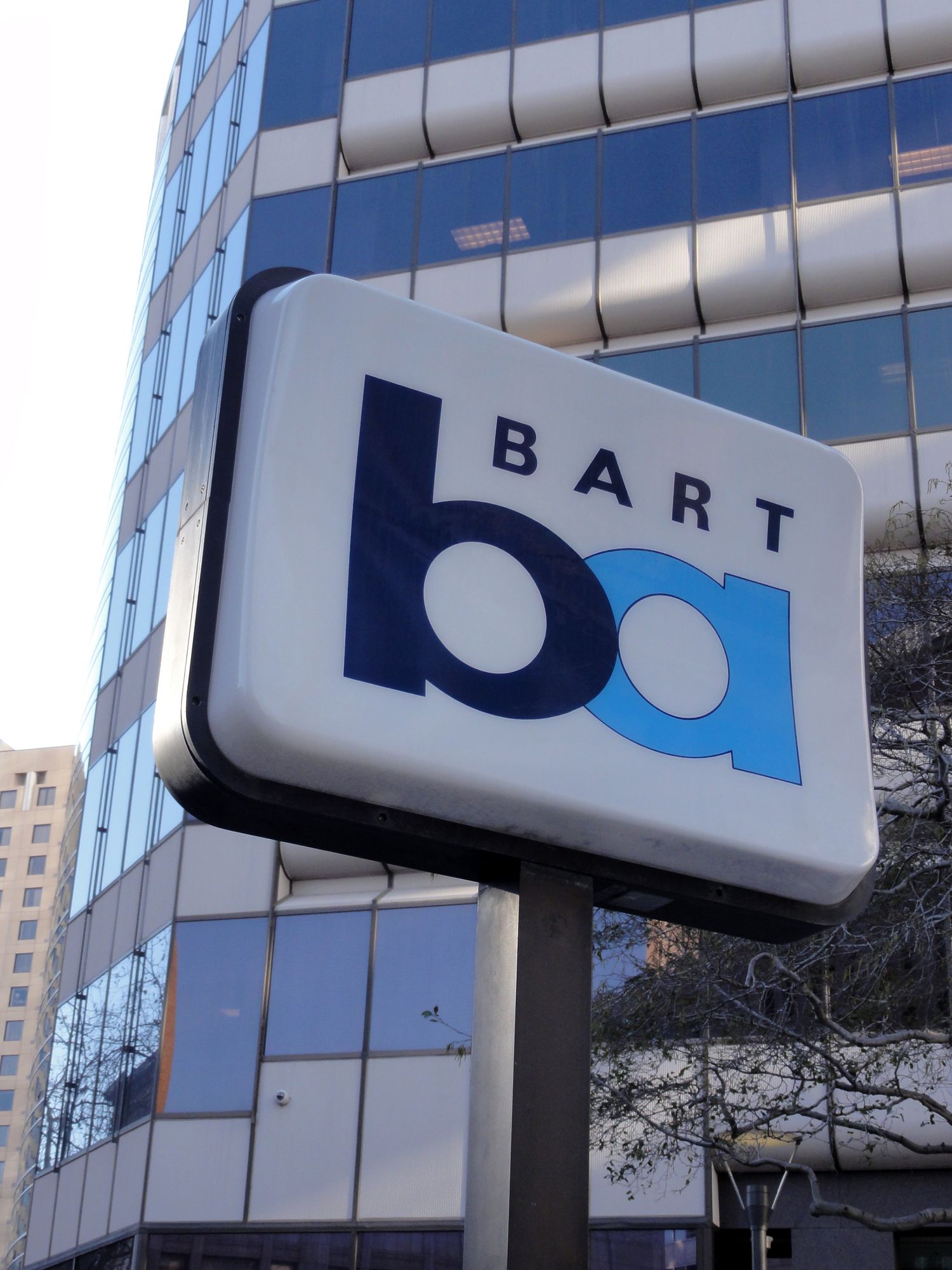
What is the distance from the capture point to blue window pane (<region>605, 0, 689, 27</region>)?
73.6 ft

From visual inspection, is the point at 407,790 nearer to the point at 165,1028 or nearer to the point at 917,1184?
the point at 917,1184

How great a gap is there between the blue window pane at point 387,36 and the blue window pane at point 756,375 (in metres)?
7.46

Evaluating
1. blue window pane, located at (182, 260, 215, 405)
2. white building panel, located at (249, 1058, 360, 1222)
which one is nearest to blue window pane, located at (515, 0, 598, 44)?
blue window pane, located at (182, 260, 215, 405)

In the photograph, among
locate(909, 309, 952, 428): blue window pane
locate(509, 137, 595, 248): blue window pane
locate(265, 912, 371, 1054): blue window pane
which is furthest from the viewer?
locate(509, 137, 595, 248): blue window pane

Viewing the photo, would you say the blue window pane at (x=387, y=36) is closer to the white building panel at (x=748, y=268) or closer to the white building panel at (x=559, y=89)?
the white building panel at (x=559, y=89)

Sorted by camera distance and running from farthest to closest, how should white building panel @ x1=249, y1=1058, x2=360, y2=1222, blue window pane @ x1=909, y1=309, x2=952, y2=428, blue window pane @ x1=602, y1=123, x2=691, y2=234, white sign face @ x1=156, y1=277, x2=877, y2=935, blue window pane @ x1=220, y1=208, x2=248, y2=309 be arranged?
1. blue window pane @ x1=220, y1=208, x2=248, y2=309
2. blue window pane @ x1=602, y1=123, x2=691, y2=234
3. blue window pane @ x1=909, y1=309, x2=952, y2=428
4. white building panel @ x1=249, y1=1058, x2=360, y2=1222
5. white sign face @ x1=156, y1=277, x2=877, y2=935

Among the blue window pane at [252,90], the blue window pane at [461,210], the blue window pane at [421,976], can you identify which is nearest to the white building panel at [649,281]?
the blue window pane at [461,210]

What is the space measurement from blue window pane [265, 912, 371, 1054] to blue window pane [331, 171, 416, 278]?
985 centimetres

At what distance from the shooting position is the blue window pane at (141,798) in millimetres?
22203

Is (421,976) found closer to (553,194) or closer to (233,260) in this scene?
(553,194)

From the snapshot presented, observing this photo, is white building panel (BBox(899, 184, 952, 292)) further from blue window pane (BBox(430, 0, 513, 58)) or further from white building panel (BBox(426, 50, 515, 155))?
blue window pane (BBox(430, 0, 513, 58))

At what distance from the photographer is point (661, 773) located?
2.46 metres

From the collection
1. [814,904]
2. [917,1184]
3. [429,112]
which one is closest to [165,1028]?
[917,1184]

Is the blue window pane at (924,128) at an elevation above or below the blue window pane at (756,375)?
above
